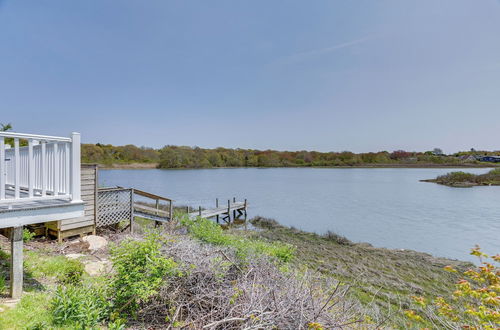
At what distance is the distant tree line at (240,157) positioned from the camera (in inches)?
2368

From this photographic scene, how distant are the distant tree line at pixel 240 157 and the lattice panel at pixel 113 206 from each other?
51.9 m

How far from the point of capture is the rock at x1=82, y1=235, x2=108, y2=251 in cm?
622

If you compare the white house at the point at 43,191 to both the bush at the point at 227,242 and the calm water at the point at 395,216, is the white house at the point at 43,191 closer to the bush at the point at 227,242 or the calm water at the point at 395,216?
the bush at the point at 227,242

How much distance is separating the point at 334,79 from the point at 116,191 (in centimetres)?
1578

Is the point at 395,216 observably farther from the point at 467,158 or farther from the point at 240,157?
the point at 467,158

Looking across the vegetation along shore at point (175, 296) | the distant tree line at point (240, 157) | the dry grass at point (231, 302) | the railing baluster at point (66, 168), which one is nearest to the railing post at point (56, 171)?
the railing baluster at point (66, 168)

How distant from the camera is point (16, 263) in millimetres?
3256

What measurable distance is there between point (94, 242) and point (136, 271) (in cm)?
429

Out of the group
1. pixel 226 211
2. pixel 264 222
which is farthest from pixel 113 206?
pixel 264 222

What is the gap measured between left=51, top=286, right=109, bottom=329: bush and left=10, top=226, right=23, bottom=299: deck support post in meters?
0.86

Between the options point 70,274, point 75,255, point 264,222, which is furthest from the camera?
point 264,222

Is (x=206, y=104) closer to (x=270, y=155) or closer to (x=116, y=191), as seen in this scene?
(x=116, y=191)

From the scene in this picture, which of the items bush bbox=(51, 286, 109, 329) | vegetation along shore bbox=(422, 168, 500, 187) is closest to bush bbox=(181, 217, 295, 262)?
bush bbox=(51, 286, 109, 329)

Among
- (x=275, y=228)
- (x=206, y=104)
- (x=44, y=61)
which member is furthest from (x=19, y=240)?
(x=206, y=104)
